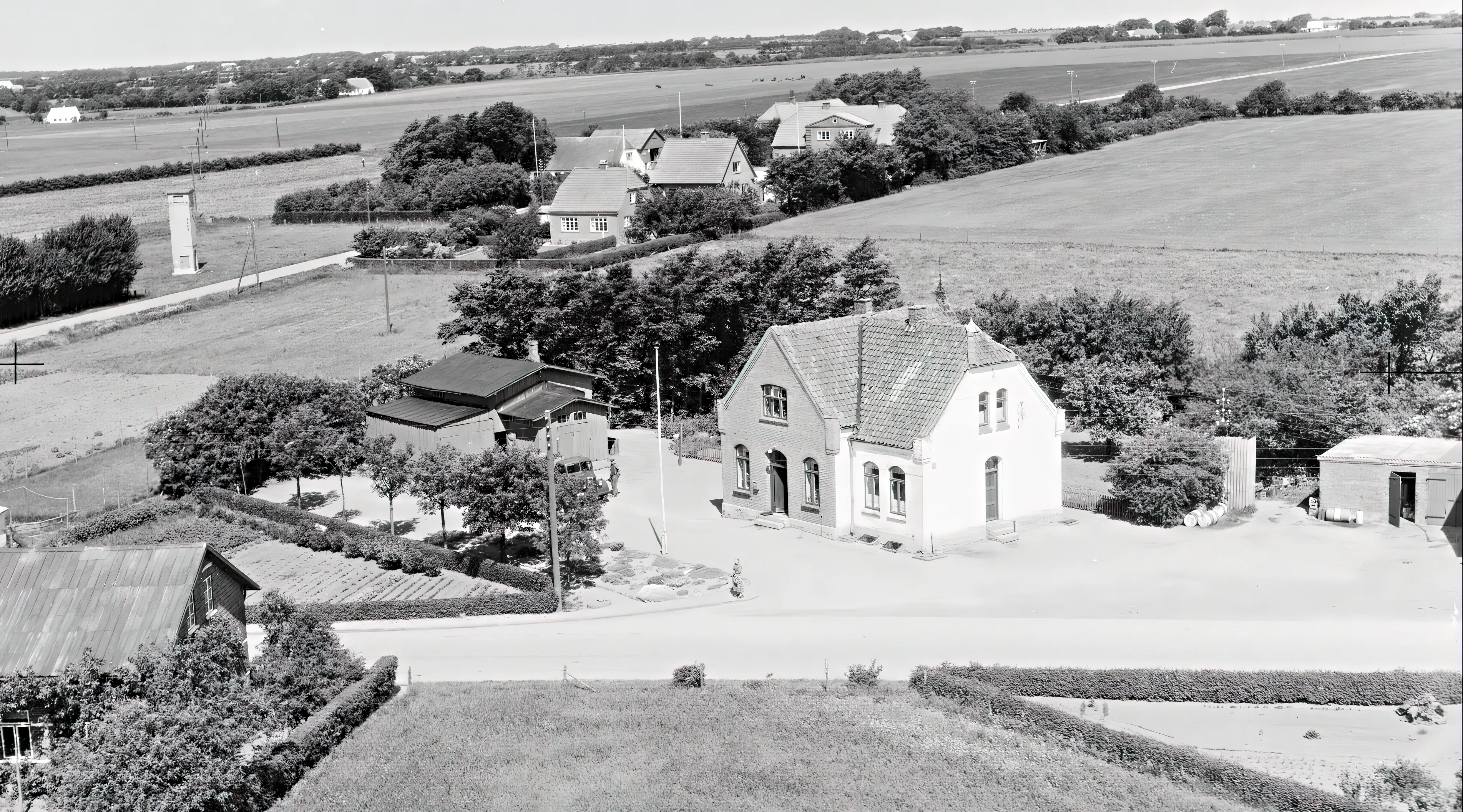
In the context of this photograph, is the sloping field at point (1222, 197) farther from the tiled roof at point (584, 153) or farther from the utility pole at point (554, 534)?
the utility pole at point (554, 534)

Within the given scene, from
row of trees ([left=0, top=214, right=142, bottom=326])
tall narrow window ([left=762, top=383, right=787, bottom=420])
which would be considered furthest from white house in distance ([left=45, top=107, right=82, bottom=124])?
tall narrow window ([left=762, top=383, right=787, bottom=420])

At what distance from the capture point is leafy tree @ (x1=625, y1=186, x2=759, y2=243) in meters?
106

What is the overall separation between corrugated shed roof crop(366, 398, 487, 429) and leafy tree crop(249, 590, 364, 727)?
72.0ft

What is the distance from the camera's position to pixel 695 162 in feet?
397

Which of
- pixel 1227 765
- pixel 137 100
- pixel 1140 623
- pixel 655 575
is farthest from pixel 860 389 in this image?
pixel 137 100

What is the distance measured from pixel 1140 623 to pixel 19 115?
148 meters

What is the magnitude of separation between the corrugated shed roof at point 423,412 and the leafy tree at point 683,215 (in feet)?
144

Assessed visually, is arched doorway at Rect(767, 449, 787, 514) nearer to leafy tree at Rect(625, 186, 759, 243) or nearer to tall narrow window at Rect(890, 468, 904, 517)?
tall narrow window at Rect(890, 468, 904, 517)

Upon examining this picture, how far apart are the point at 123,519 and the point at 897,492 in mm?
30195

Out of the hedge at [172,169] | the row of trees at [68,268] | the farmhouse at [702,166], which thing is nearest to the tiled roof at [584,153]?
the farmhouse at [702,166]

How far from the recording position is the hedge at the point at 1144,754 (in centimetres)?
2870

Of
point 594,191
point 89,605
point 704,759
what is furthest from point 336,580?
point 594,191

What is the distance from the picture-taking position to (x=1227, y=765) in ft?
97.4

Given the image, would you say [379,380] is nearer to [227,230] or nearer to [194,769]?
[194,769]
